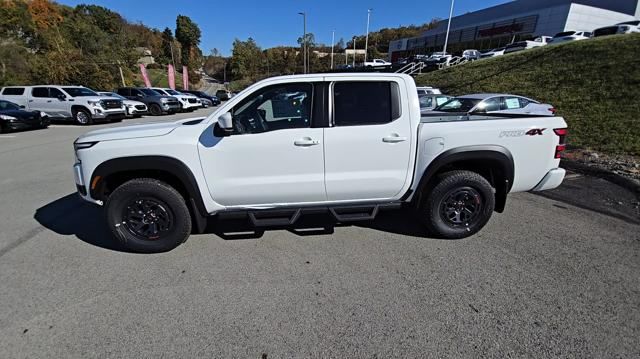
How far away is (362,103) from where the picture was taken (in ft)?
10.3

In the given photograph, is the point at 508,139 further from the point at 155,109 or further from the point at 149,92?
the point at 149,92

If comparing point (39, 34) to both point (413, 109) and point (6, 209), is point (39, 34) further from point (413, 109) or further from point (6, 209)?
point (413, 109)

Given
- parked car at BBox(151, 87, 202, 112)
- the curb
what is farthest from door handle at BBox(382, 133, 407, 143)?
parked car at BBox(151, 87, 202, 112)

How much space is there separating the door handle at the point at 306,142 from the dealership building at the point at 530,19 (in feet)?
169

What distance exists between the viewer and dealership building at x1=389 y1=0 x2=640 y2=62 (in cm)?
3850

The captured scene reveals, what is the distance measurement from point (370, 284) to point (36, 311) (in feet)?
9.19

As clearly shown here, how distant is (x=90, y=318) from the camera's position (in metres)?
2.30

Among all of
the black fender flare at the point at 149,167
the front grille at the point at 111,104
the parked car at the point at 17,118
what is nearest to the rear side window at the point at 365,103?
the black fender flare at the point at 149,167

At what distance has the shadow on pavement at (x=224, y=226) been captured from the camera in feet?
11.7

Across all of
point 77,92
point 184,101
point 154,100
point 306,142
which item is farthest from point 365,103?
point 184,101

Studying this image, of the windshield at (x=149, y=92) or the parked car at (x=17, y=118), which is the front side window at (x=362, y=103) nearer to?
the parked car at (x=17, y=118)

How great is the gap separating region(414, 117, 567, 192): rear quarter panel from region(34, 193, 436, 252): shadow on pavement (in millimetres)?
893

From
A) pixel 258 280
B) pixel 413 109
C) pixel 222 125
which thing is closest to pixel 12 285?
pixel 258 280

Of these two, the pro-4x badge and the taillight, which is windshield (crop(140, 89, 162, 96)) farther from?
the taillight
